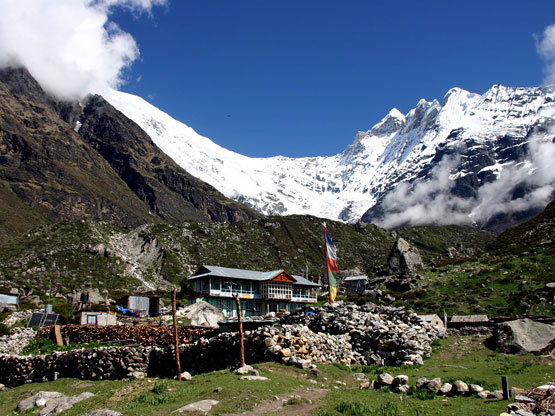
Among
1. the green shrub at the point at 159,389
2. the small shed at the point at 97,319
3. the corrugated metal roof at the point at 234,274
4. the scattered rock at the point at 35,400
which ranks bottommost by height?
the scattered rock at the point at 35,400

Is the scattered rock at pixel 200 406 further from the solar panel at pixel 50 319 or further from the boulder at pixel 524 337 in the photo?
the solar panel at pixel 50 319

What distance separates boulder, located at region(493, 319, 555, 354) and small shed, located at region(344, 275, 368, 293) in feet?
235

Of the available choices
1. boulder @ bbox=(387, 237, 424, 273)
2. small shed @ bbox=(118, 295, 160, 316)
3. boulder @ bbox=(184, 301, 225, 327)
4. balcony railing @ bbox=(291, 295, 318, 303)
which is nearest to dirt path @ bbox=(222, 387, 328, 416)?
boulder @ bbox=(184, 301, 225, 327)

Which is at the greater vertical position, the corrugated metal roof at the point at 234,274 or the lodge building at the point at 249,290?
the corrugated metal roof at the point at 234,274

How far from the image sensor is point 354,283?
100 meters

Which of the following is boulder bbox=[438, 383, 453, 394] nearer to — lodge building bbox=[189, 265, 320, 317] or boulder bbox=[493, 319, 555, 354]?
boulder bbox=[493, 319, 555, 354]

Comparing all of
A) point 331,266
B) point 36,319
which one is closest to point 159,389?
point 331,266

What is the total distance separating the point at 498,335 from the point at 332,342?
926 centimetres

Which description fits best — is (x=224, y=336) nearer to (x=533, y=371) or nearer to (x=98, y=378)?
(x=98, y=378)

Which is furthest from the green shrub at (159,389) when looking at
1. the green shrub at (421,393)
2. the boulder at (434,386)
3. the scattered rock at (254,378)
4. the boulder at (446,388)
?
the boulder at (446,388)

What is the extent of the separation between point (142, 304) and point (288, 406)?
138 ft

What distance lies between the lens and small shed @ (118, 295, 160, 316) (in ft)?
166

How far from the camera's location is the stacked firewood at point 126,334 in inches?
1046

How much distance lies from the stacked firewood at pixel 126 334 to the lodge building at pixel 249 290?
30.4m
